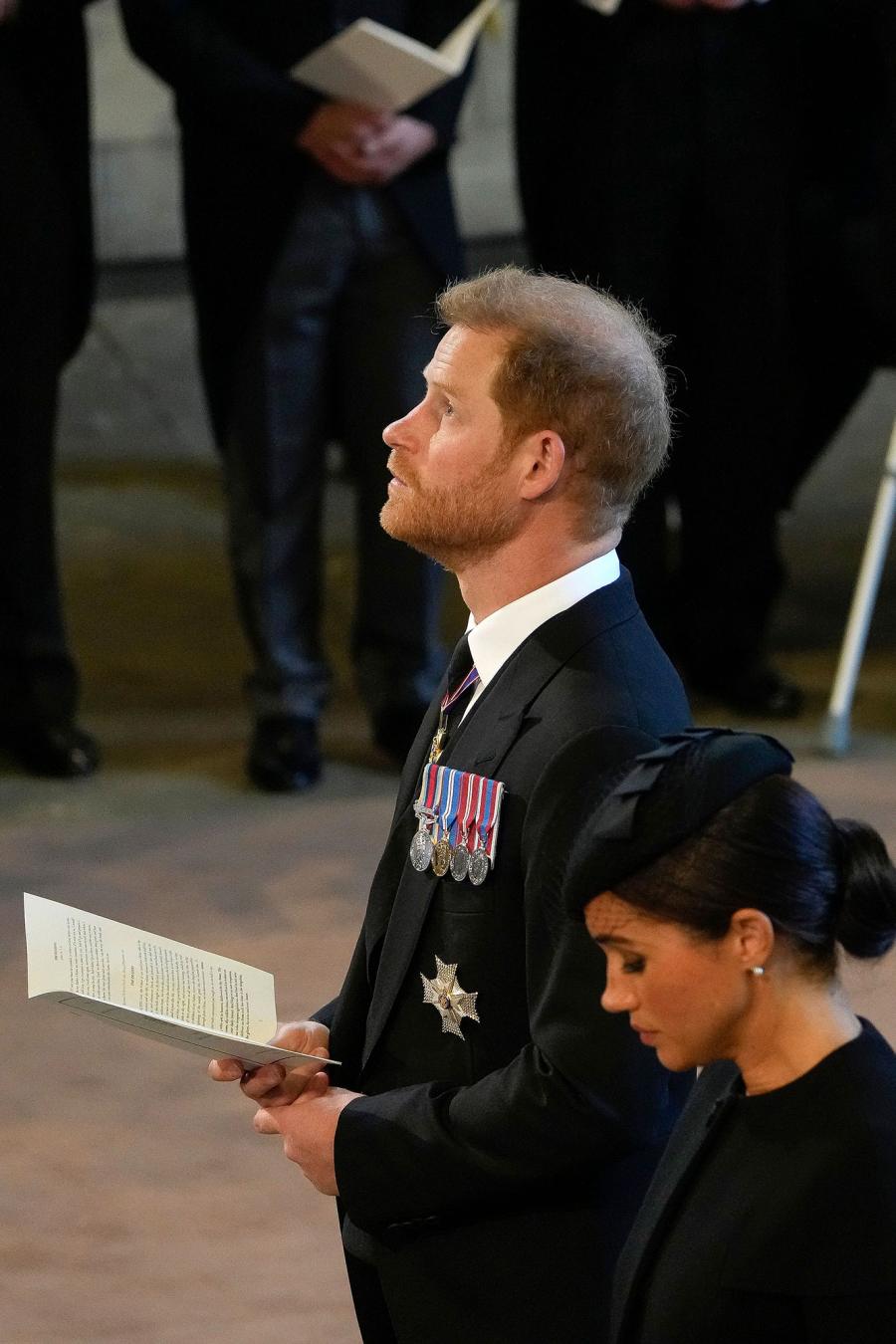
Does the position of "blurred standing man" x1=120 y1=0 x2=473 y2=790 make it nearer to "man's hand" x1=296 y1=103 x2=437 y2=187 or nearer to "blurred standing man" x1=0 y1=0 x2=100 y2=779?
"man's hand" x1=296 y1=103 x2=437 y2=187

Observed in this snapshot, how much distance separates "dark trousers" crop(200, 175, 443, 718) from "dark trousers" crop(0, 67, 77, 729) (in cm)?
46

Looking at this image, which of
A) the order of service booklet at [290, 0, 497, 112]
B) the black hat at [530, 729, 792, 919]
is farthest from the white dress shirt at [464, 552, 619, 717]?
the order of service booklet at [290, 0, 497, 112]

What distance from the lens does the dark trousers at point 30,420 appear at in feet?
15.8

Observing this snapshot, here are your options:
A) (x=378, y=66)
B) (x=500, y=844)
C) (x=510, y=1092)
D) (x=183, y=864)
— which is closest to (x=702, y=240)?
(x=378, y=66)

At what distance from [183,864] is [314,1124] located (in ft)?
8.01

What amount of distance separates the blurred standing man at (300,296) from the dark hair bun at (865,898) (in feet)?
10.5

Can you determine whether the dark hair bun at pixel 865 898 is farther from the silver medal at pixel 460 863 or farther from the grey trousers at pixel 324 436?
the grey trousers at pixel 324 436

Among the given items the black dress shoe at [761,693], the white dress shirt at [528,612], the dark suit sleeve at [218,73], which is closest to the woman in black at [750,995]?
the white dress shirt at [528,612]

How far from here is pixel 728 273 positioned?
16.7 ft

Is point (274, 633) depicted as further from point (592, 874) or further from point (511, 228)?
point (511, 228)

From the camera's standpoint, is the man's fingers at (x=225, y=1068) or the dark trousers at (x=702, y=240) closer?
the man's fingers at (x=225, y=1068)

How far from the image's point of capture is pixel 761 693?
523cm

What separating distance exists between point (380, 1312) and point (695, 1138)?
61 centimetres

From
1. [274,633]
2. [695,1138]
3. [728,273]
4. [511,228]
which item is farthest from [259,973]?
[511,228]
